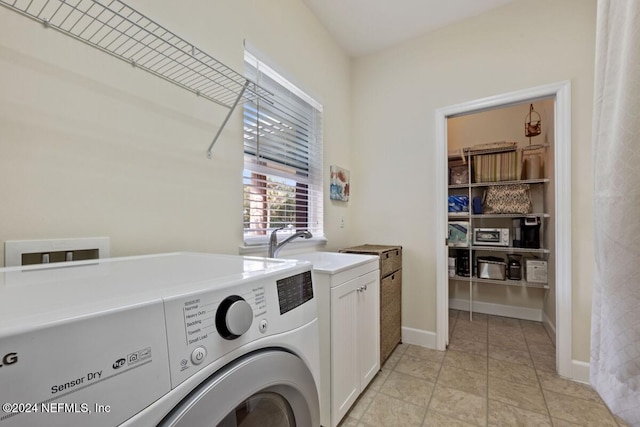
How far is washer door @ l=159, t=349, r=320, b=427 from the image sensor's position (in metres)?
0.47

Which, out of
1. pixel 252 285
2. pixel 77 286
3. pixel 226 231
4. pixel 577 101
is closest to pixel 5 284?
pixel 77 286

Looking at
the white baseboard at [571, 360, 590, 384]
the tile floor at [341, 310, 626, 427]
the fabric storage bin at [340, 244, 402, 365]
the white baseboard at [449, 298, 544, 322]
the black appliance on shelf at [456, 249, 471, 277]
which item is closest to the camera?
the tile floor at [341, 310, 626, 427]

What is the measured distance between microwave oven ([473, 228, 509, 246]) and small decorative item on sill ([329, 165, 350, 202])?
1.62 meters

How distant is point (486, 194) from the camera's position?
319cm

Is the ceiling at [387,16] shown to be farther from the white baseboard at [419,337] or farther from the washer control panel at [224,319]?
the white baseboard at [419,337]

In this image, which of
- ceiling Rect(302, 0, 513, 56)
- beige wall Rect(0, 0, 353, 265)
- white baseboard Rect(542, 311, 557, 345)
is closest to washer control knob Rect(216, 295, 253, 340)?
beige wall Rect(0, 0, 353, 265)

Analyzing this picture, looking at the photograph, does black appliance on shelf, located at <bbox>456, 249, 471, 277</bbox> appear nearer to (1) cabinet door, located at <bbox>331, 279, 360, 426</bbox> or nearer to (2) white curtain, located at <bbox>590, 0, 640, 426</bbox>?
(1) cabinet door, located at <bbox>331, 279, 360, 426</bbox>

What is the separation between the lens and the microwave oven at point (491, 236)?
304 cm

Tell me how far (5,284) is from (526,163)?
3.83 m

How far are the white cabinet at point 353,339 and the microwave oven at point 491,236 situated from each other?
1.86m

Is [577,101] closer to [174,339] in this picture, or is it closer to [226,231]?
[226,231]

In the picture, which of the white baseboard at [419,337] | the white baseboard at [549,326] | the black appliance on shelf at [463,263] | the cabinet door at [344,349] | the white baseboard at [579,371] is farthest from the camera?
the black appliance on shelf at [463,263]

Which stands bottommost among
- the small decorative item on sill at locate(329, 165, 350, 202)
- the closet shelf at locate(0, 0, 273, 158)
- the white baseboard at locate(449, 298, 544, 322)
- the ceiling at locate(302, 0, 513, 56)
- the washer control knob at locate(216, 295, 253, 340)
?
the white baseboard at locate(449, 298, 544, 322)

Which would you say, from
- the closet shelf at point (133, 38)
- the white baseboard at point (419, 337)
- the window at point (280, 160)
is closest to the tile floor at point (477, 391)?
the white baseboard at point (419, 337)
